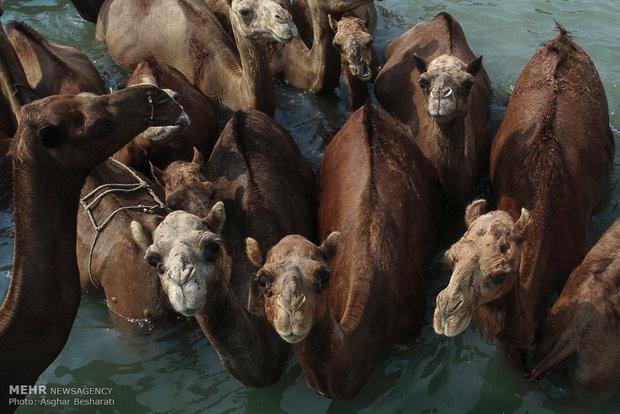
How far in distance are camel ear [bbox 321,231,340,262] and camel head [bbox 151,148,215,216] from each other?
5.76 ft

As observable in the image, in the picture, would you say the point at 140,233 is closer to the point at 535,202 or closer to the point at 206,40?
the point at 535,202

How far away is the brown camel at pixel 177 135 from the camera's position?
7.80m

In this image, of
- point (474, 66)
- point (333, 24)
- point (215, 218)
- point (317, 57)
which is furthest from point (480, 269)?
point (317, 57)

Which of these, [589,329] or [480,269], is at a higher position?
[480,269]

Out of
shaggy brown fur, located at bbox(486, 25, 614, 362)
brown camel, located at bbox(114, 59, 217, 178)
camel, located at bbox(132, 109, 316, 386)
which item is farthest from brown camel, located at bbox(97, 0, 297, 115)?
shaggy brown fur, located at bbox(486, 25, 614, 362)

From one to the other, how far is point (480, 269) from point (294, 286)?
4.37 ft

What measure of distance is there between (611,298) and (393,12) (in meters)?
7.77

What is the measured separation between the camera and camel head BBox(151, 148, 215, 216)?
639 cm

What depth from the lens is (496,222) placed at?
483cm

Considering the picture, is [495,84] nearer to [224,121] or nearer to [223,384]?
[224,121]

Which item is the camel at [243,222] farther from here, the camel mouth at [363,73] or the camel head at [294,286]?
the camel mouth at [363,73]

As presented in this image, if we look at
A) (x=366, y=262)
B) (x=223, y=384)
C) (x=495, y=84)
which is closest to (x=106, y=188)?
(x=223, y=384)

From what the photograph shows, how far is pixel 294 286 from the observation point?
434cm

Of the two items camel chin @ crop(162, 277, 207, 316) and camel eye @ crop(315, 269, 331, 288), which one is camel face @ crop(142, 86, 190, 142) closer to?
camel chin @ crop(162, 277, 207, 316)
